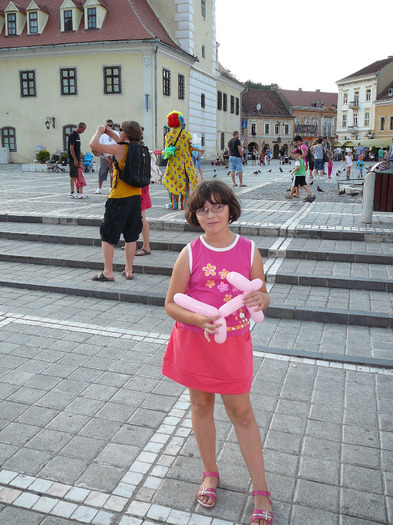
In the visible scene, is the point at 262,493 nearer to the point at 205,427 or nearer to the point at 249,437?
the point at 249,437

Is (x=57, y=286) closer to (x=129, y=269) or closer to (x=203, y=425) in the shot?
(x=129, y=269)

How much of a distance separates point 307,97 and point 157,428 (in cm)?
9817

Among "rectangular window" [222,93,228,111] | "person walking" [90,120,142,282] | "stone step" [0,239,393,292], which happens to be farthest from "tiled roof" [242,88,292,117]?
"person walking" [90,120,142,282]

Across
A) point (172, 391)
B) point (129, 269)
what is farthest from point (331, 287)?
point (172, 391)

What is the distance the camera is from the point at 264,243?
8664 mm

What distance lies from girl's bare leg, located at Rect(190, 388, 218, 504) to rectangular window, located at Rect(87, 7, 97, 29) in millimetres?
34609

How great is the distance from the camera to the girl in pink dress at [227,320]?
8.56ft

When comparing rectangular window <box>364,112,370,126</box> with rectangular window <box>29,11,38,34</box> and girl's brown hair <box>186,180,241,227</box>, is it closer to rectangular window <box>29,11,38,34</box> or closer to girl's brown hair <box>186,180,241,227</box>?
rectangular window <box>29,11,38,34</box>

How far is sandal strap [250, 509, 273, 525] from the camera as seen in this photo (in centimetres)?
270

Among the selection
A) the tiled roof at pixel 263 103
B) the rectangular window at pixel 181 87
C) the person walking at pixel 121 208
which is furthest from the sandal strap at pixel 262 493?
the tiled roof at pixel 263 103

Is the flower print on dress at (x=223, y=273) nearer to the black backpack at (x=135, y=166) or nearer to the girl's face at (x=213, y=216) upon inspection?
the girl's face at (x=213, y=216)

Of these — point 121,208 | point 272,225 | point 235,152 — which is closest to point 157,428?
point 121,208

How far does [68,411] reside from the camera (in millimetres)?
3967

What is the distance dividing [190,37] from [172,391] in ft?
117
